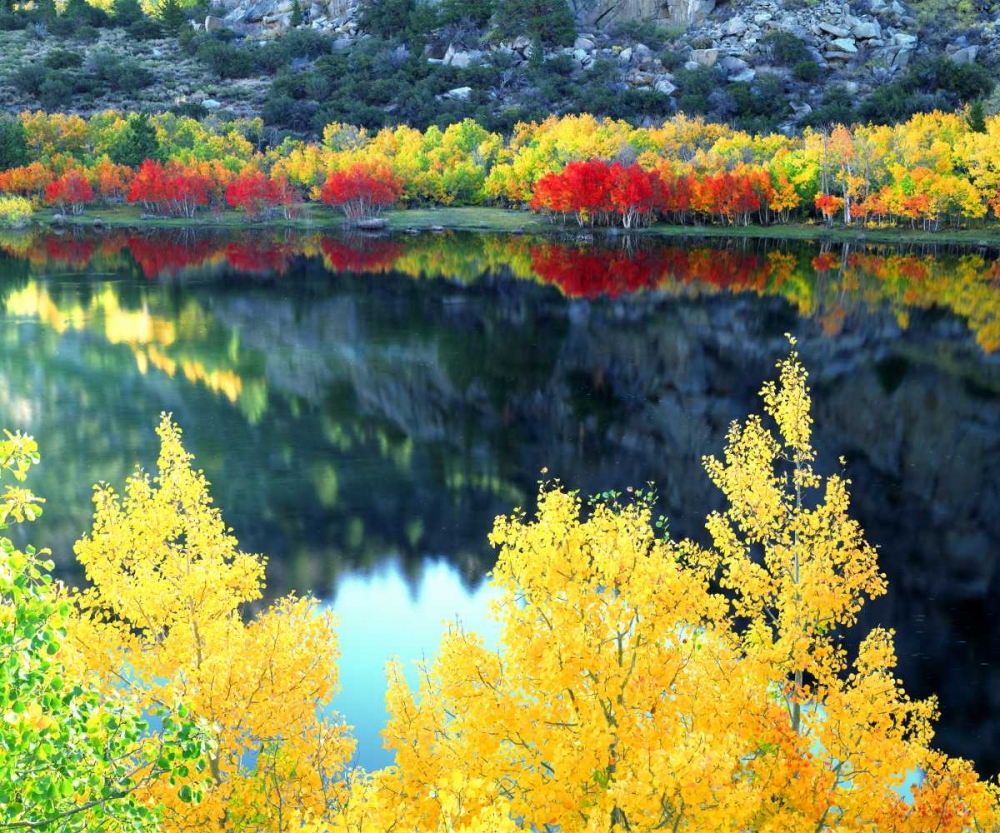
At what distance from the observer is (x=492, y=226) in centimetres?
12788

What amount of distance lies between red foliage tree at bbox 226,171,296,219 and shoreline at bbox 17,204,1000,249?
183 centimetres

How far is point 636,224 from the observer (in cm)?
12562

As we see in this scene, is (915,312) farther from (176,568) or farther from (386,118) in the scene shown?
(386,118)

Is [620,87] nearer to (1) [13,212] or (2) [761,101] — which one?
(2) [761,101]

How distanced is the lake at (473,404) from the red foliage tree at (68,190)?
4170 cm

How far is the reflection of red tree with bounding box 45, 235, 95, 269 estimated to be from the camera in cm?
9400

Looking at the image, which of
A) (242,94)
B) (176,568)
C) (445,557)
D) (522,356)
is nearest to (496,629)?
(445,557)

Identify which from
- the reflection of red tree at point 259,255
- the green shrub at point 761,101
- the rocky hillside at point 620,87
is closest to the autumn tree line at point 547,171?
the rocky hillside at point 620,87

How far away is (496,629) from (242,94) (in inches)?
7297

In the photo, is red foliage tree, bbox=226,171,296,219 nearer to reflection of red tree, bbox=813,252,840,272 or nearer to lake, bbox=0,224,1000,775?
lake, bbox=0,224,1000,775

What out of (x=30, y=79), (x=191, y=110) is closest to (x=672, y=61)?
(x=191, y=110)

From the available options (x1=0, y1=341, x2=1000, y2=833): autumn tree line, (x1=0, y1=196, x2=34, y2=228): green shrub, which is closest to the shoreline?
(x1=0, y1=196, x2=34, y2=228): green shrub

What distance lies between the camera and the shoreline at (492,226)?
112 m

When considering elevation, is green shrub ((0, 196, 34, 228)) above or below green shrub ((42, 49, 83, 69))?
below
